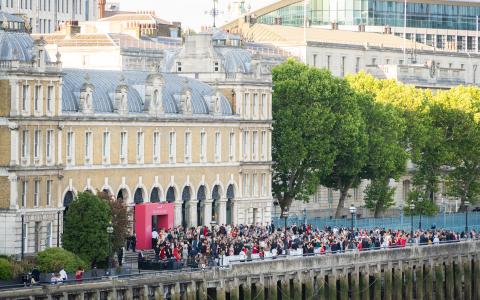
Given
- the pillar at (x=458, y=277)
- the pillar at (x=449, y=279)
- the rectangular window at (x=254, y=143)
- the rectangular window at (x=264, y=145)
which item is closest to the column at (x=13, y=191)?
the pillar at (x=449, y=279)

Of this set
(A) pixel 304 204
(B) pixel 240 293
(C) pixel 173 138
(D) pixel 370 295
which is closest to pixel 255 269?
(B) pixel 240 293

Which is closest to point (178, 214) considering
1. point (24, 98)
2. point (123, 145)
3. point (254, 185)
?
point (123, 145)

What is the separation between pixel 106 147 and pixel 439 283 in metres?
20.4

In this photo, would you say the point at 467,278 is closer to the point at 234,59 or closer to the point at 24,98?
the point at 234,59

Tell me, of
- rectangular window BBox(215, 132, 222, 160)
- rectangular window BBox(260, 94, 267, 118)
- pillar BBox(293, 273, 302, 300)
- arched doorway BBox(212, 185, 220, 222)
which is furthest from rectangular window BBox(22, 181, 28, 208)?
rectangular window BBox(260, 94, 267, 118)

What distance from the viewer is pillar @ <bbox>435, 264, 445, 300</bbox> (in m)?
137

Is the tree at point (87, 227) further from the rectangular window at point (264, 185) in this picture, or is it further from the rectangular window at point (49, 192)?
the rectangular window at point (264, 185)

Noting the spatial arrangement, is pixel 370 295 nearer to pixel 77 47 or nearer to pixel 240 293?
pixel 240 293

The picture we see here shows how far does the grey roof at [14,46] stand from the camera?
127 metres

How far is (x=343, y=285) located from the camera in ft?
423

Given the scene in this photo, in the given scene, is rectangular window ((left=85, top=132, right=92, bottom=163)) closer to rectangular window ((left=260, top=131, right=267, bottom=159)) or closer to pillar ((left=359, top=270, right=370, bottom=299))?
pillar ((left=359, top=270, right=370, bottom=299))

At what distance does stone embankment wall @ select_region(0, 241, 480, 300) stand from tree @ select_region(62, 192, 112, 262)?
7577 millimetres

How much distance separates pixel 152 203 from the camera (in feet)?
450

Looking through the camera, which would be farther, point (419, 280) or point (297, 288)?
point (419, 280)
